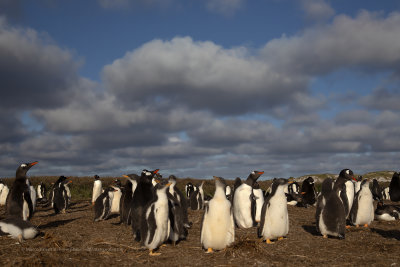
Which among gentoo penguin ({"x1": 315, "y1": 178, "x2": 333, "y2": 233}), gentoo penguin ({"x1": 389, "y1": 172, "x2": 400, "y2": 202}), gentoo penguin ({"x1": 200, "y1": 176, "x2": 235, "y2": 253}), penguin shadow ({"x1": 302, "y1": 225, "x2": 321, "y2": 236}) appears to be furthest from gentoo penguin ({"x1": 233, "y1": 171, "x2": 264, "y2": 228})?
gentoo penguin ({"x1": 389, "y1": 172, "x2": 400, "y2": 202})

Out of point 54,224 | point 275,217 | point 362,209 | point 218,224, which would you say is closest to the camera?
point 218,224

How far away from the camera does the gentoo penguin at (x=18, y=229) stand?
9.55m

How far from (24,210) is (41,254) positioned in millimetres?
4911

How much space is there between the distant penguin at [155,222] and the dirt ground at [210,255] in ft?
0.93

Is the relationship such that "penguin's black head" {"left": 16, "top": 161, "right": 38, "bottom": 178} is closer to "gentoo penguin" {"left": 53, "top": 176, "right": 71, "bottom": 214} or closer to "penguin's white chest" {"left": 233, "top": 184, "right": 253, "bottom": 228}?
"gentoo penguin" {"left": 53, "top": 176, "right": 71, "bottom": 214}

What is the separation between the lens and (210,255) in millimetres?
7691

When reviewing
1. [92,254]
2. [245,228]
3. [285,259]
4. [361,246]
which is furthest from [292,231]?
[92,254]

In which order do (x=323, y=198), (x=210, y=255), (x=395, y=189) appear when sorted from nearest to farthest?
(x=210, y=255)
(x=323, y=198)
(x=395, y=189)

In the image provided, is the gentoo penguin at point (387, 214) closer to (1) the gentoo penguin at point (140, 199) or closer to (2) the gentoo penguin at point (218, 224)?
(2) the gentoo penguin at point (218, 224)

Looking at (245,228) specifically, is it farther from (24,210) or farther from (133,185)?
(24,210)

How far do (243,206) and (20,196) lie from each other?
689cm

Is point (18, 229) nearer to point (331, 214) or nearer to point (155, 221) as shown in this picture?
point (155, 221)

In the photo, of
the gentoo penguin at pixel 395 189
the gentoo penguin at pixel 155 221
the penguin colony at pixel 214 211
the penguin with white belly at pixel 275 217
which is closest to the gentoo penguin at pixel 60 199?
the penguin colony at pixel 214 211

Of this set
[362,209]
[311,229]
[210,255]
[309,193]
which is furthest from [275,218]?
[309,193]
